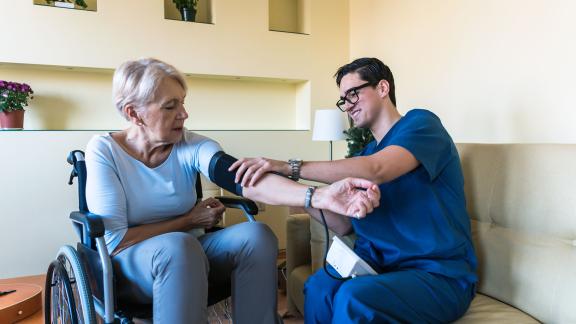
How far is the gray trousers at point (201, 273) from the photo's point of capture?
1.06 metres

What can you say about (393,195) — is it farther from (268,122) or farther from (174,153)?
(268,122)

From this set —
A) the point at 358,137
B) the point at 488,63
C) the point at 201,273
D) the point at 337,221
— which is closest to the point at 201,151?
the point at 201,273

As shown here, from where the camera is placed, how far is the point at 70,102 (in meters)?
2.86

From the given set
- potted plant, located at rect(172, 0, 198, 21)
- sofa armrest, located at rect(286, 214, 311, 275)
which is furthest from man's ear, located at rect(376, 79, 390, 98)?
potted plant, located at rect(172, 0, 198, 21)

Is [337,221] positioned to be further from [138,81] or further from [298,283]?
[138,81]

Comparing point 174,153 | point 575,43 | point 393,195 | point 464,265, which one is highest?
point 575,43

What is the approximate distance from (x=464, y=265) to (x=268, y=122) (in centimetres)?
250

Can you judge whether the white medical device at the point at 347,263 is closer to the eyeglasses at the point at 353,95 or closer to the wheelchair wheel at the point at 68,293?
the eyeglasses at the point at 353,95

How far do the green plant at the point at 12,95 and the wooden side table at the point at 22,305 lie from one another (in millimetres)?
1103

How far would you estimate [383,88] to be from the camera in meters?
1.40

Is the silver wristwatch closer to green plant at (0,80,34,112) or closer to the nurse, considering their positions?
the nurse

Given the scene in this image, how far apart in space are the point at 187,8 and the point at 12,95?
1325 mm

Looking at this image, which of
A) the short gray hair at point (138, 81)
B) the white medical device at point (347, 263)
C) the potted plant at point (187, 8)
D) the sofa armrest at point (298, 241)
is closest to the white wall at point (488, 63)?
the sofa armrest at point (298, 241)

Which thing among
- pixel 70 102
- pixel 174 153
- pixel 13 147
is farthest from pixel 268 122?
pixel 174 153
